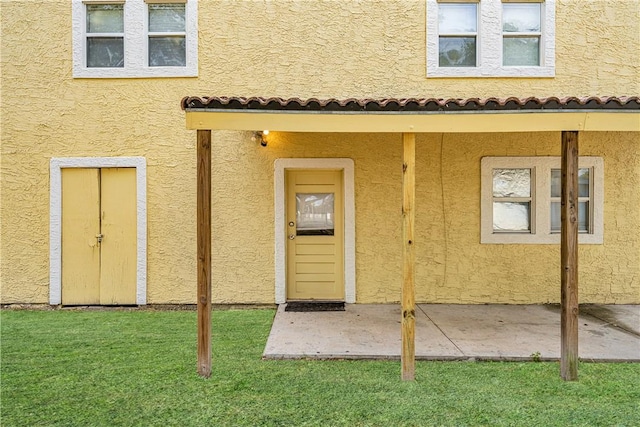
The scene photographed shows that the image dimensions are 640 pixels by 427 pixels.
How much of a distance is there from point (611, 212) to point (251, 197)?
6.73 metres

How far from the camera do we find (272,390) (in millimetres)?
3885

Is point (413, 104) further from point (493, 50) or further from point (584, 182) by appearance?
point (584, 182)

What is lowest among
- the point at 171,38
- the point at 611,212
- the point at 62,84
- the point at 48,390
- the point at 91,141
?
the point at 48,390

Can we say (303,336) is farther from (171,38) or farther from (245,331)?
(171,38)

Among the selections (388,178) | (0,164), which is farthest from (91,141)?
(388,178)

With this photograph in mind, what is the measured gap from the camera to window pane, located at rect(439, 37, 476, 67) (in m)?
7.07

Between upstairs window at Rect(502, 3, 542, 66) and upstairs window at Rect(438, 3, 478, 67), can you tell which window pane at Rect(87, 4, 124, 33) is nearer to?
upstairs window at Rect(438, 3, 478, 67)

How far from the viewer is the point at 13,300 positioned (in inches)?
274

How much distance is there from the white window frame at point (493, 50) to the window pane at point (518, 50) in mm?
149

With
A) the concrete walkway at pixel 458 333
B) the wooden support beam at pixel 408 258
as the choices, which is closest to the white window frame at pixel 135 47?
the wooden support beam at pixel 408 258

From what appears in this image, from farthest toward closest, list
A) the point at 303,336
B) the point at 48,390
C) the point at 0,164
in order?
the point at 0,164 → the point at 303,336 → the point at 48,390

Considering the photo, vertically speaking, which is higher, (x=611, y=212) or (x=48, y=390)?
(x=611, y=212)

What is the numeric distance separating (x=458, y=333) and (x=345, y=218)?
274 cm

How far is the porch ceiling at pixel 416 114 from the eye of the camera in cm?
397
